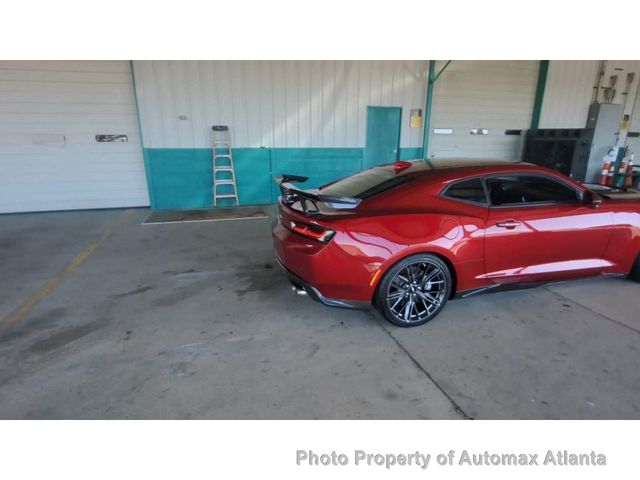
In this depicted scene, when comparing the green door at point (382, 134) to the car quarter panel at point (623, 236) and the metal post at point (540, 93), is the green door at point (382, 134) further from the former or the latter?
the car quarter panel at point (623, 236)

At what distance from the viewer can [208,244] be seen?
17.3 feet

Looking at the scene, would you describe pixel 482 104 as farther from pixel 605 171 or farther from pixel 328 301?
pixel 328 301

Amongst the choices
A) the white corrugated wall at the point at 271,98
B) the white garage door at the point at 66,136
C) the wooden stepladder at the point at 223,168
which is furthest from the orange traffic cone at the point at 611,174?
the white garage door at the point at 66,136

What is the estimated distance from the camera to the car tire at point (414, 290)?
9.42 feet

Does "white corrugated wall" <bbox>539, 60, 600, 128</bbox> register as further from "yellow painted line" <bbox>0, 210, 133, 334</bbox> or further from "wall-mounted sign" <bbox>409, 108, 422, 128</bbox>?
"yellow painted line" <bbox>0, 210, 133, 334</bbox>

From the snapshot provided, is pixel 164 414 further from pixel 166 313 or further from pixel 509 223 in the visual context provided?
pixel 509 223

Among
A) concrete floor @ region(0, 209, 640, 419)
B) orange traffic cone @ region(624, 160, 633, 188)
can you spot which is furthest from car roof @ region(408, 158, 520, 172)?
orange traffic cone @ region(624, 160, 633, 188)

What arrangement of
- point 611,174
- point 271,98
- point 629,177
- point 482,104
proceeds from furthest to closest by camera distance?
point 482,104, point 629,177, point 611,174, point 271,98

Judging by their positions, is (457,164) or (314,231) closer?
(314,231)

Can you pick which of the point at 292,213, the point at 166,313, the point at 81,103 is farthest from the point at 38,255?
the point at 292,213

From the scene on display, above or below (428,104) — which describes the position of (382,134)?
below

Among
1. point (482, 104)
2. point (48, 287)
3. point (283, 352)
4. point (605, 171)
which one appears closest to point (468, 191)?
point (283, 352)

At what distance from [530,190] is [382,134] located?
5.42 metres

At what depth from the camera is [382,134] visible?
8.34 metres
